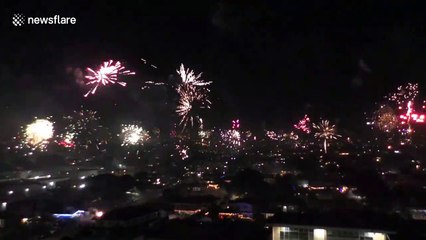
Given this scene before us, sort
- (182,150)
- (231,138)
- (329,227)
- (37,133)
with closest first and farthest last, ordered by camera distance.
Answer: (329,227)
(37,133)
(182,150)
(231,138)

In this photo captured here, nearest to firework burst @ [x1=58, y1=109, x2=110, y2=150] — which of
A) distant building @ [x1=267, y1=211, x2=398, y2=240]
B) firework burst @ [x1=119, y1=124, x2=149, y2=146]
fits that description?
firework burst @ [x1=119, y1=124, x2=149, y2=146]

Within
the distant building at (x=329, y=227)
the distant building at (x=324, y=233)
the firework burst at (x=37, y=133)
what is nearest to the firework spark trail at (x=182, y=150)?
the firework burst at (x=37, y=133)

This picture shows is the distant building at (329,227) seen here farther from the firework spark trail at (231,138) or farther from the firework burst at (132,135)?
the firework spark trail at (231,138)

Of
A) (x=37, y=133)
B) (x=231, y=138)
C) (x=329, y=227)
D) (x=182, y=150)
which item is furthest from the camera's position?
(x=231, y=138)

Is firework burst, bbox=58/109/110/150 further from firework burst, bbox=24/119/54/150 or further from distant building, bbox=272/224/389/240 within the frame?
distant building, bbox=272/224/389/240

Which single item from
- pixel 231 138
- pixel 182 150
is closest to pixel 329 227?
pixel 182 150

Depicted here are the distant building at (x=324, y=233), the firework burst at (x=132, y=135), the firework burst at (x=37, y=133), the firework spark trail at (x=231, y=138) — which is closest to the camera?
the distant building at (x=324, y=233)

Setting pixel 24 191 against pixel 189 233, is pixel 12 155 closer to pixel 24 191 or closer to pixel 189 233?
pixel 24 191

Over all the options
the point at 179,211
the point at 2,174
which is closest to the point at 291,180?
the point at 179,211

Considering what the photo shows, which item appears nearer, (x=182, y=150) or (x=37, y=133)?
(x=37, y=133)

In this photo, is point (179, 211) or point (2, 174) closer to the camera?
point (179, 211)

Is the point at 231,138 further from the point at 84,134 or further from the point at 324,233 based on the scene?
the point at 324,233
